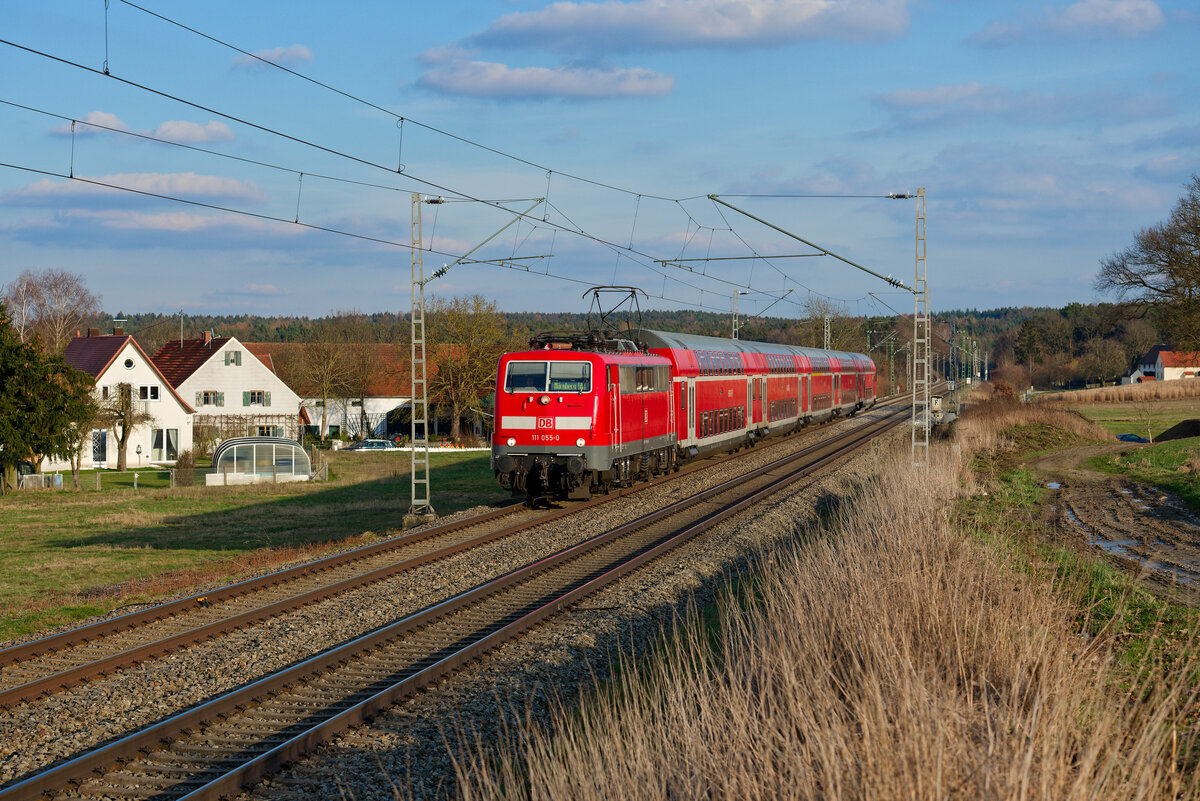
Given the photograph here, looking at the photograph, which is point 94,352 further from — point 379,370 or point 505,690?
point 505,690

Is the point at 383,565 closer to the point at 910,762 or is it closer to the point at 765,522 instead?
the point at 765,522

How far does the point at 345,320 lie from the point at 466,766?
86590mm

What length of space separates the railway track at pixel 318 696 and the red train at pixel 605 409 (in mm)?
5425

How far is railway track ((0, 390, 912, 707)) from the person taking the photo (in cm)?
951

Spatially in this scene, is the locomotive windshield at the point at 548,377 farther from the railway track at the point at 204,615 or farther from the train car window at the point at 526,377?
the railway track at the point at 204,615

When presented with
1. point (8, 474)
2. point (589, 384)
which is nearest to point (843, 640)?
point (589, 384)

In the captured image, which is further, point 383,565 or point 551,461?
point 551,461

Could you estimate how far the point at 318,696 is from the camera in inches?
345

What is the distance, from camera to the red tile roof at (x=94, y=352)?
181ft

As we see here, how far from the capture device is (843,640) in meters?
7.04

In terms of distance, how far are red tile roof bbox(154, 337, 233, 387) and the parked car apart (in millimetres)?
11218

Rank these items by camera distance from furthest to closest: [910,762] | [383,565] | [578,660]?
[383,565] < [578,660] < [910,762]

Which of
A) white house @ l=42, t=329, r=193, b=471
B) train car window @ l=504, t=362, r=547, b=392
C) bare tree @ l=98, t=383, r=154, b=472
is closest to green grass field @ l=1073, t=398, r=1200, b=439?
train car window @ l=504, t=362, r=547, b=392

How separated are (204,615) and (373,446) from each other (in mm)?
55720
